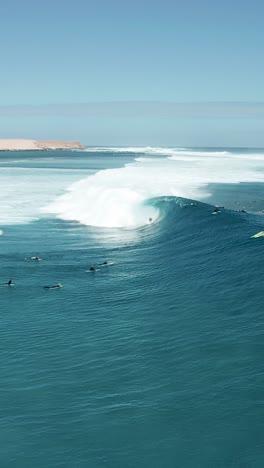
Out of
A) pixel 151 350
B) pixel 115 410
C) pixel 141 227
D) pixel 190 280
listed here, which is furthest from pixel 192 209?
pixel 115 410

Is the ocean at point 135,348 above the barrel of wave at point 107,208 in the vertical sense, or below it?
below

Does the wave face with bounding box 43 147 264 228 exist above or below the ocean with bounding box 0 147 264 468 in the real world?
above

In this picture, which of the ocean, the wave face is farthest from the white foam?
the ocean

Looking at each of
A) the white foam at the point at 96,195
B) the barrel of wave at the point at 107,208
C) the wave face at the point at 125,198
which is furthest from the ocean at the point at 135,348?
the white foam at the point at 96,195

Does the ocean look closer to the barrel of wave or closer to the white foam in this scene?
the barrel of wave

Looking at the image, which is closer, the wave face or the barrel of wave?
the barrel of wave

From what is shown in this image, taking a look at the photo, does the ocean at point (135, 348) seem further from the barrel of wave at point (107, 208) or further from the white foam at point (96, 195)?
the white foam at point (96, 195)

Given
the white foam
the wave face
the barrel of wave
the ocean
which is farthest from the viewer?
the white foam

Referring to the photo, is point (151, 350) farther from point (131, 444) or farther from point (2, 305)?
point (2, 305)
